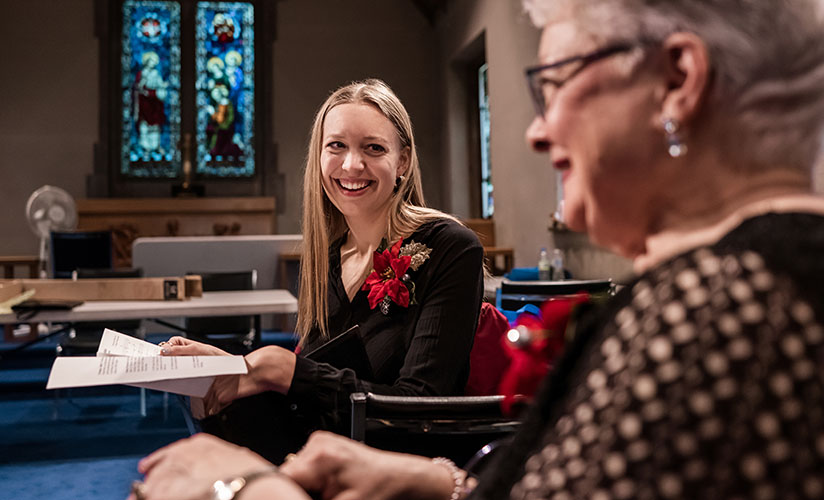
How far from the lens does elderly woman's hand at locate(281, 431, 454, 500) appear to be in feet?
2.55

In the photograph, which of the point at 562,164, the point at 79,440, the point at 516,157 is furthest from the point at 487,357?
the point at 516,157

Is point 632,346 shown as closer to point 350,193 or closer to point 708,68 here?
point 708,68

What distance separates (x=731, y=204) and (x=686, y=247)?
50mm

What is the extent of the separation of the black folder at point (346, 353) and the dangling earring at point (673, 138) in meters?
0.91

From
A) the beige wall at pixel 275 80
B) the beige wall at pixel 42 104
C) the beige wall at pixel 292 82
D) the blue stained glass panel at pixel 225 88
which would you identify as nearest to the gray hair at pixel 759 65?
the beige wall at pixel 292 82

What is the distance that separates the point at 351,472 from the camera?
78cm

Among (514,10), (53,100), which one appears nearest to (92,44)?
(53,100)

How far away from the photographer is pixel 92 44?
9961mm

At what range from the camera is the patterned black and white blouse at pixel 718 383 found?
49 cm

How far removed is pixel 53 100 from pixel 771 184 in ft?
35.4

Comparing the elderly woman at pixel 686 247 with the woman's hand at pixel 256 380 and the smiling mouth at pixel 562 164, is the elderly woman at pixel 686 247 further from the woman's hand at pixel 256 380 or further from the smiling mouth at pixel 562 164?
the woman's hand at pixel 256 380

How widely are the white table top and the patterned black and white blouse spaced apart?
9.97 feet

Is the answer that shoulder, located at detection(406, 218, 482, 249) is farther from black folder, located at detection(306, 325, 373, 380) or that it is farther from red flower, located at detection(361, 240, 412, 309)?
black folder, located at detection(306, 325, 373, 380)

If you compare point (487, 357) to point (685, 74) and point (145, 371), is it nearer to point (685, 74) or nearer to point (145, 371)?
point (145, 371)
